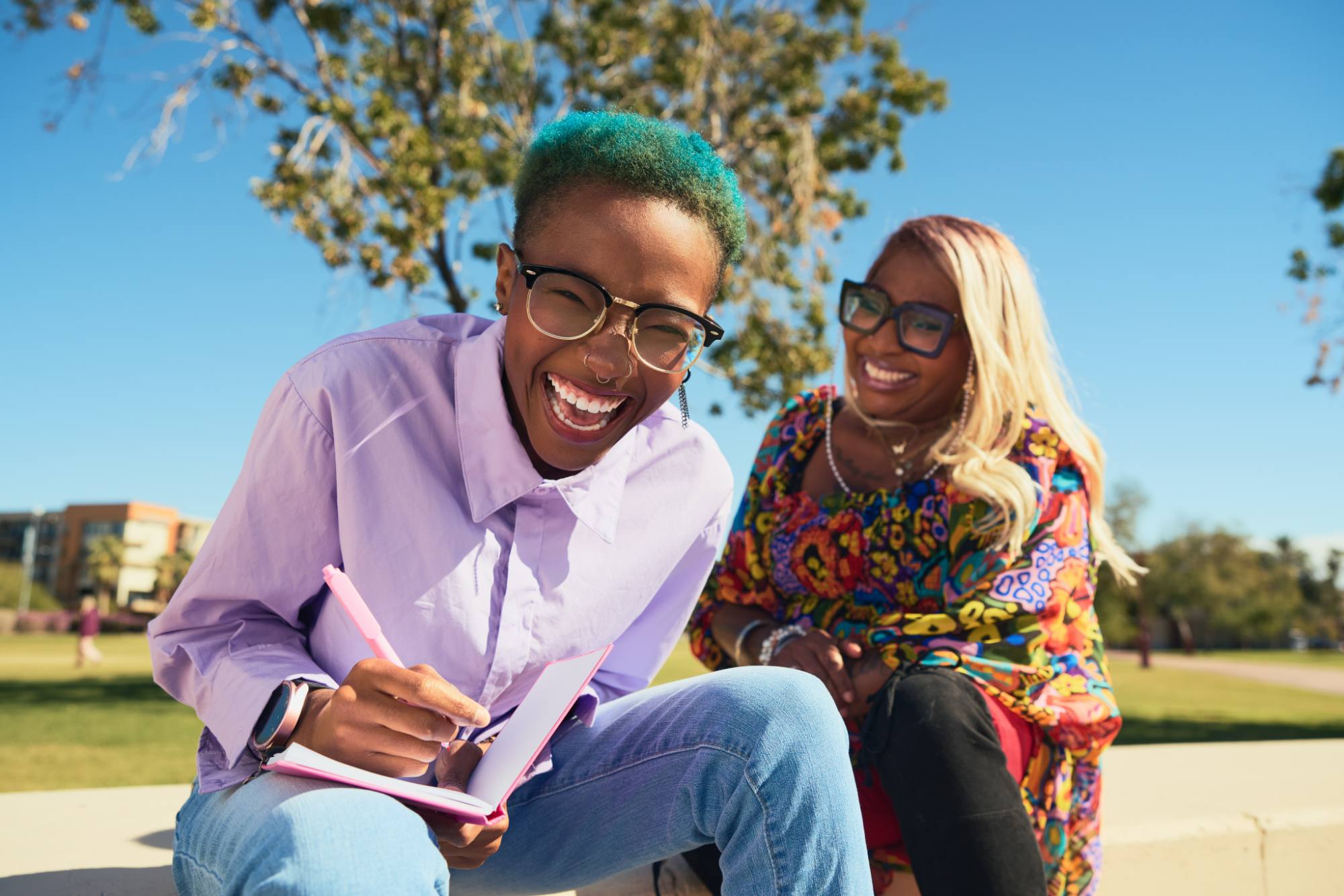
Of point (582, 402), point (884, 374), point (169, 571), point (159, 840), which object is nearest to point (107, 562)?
point (169, 571)

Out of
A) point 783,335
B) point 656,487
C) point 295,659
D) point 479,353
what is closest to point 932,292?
point 656,487

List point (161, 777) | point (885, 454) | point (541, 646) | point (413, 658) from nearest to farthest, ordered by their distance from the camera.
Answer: point (413, 658)
point (541, 646)
point (885, 454)
point (161, 777)

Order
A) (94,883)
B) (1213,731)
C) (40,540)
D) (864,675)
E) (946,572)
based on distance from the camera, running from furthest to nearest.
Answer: (40,540), (1213,731), (946,572), (864,675), (94,883)

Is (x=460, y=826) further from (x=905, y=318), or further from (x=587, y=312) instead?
(x=905, y=318)

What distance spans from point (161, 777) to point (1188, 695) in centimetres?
1903

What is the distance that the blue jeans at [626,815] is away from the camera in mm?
1150

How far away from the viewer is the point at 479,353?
184 cm

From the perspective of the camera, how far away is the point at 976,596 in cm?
246

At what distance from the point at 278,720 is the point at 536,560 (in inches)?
21.6

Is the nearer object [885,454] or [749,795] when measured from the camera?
[749,795]

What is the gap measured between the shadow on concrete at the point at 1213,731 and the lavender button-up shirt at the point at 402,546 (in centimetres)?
892

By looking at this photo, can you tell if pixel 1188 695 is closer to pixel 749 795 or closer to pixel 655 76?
pixel 655 76

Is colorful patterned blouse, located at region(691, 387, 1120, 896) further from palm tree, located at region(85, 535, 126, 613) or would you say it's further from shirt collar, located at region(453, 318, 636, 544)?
palm tree, located at region(85, 535, 126, 613)

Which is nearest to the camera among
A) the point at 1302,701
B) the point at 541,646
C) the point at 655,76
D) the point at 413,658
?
the point at 413,658
